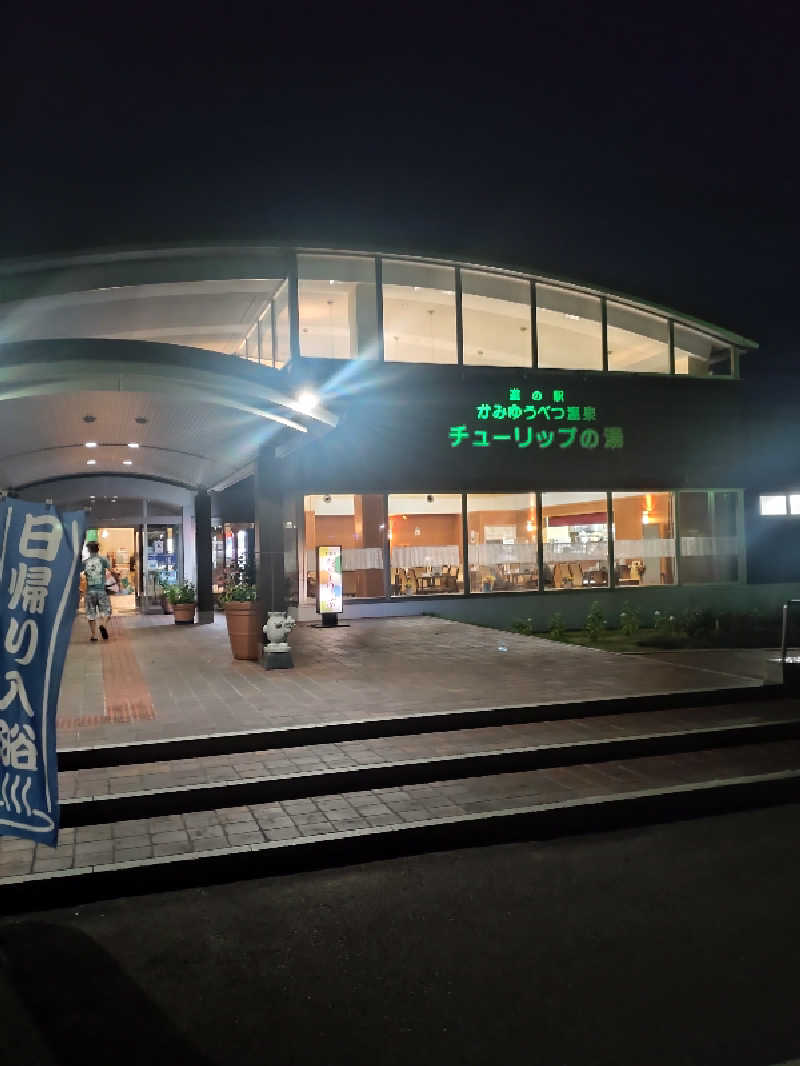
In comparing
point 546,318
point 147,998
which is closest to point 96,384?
point 147,998

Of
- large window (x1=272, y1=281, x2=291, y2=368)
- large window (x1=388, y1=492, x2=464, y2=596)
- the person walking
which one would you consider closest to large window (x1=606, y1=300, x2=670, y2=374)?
large window (x1=388, y1=492, x2=464, y2=596)

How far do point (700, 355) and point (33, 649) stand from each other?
59.6ft

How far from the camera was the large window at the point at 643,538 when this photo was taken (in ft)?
60.5

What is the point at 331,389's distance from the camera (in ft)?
51.5

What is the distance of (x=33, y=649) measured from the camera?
411cm

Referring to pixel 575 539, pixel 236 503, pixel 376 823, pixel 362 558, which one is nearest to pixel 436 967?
pixel 376 823

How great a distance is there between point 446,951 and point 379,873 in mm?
1118

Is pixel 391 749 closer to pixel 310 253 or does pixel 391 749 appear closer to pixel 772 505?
pixel 310 253

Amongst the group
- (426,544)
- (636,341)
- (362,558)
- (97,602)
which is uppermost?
(636,341)

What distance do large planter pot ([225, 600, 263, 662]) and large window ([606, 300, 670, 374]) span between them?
10820 mm

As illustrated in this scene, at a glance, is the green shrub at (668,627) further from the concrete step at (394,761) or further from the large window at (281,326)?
the large window at (281,326)

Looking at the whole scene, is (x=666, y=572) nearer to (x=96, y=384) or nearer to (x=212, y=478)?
(x=212, y=478)

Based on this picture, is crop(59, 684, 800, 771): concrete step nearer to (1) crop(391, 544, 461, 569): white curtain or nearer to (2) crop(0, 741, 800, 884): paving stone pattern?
(2) crop(0, 741, 800, 884): paving stone pattern

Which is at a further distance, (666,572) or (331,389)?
(666,572)
